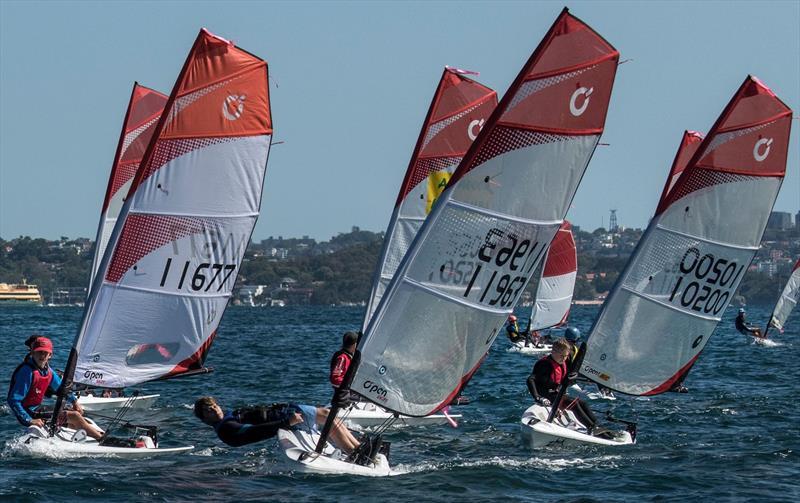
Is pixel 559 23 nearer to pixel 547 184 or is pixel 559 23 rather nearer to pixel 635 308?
pixel 547 184

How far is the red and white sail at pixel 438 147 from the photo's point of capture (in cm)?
2455

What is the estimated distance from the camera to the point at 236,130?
62.5ft

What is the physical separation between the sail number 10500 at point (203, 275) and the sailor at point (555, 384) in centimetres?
458

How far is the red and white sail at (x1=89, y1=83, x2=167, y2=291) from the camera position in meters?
25.3

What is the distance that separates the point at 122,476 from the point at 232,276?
426 centimetres

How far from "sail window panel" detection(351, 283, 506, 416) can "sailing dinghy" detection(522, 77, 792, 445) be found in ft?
11.3

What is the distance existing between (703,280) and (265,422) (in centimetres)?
774

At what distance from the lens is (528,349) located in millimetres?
44781

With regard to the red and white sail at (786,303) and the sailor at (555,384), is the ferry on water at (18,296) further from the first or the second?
the sailor at (555,384)

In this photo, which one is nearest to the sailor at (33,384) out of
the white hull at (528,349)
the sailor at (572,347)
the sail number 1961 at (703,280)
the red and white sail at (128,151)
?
the sailor at (572,347)

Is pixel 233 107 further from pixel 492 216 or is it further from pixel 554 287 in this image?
pixel 554 287

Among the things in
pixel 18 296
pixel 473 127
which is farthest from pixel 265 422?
pixel 18 296

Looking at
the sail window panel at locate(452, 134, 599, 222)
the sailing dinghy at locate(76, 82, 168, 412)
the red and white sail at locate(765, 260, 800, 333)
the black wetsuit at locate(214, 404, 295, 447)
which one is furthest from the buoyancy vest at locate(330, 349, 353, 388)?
the red and white sail at locate(765, 260, 800, 333)

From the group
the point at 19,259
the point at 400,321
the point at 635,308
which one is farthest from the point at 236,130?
the point at 19,259
